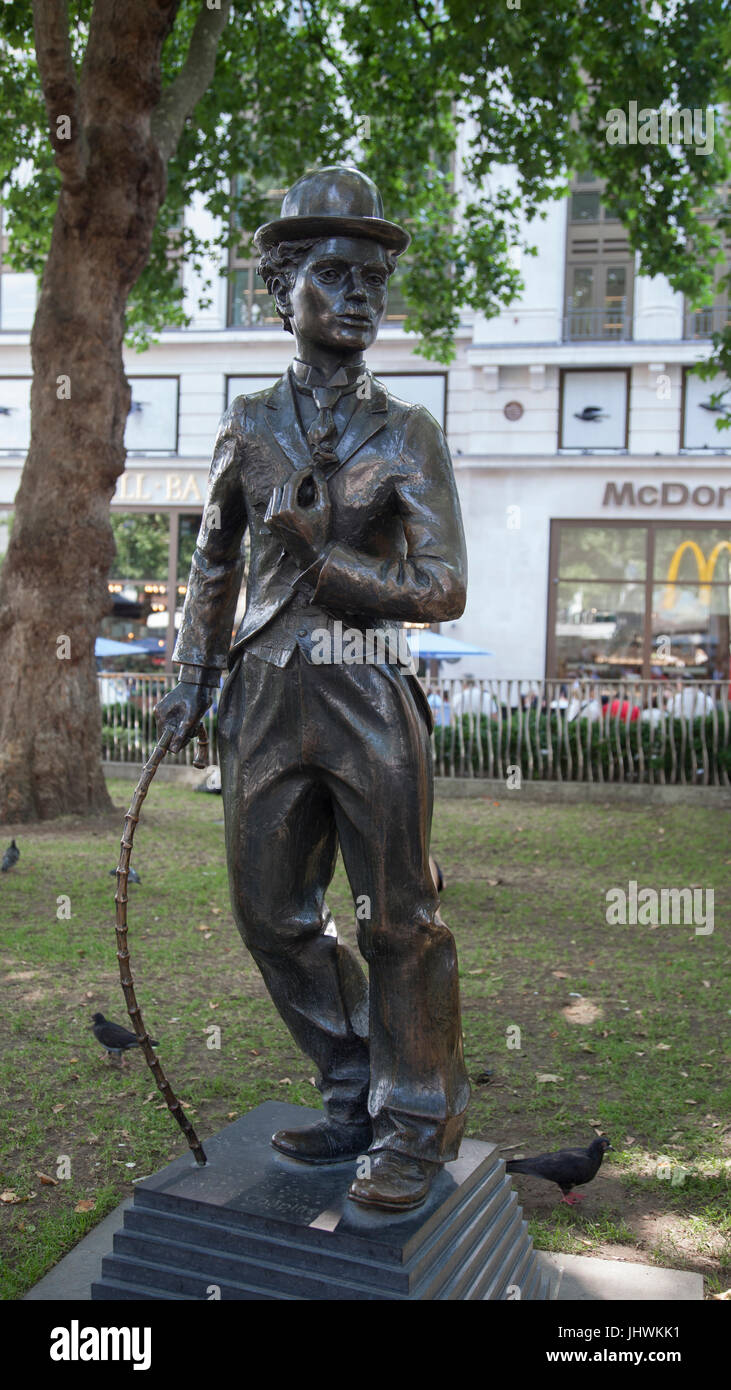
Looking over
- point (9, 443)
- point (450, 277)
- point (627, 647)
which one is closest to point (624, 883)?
point (450, 277)

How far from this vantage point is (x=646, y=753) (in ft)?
50.9

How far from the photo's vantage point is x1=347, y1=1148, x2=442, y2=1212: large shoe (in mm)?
3025

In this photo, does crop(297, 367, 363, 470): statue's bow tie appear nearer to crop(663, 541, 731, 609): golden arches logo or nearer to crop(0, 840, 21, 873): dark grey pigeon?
crop(0, 840, 21, 873): dark grey pigeon

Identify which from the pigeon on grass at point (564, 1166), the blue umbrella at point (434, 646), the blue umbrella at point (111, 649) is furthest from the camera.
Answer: the blue umbrella at point (111, 649)

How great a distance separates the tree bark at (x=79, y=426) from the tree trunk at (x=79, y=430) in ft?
0.04

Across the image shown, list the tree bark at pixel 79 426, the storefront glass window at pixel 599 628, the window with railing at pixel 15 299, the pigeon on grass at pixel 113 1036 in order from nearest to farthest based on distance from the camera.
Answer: the pigeon on grass at pixel 113 1036
the tree bark at pixel 79 426
the storefront glass window at pixel 599 628
the window with railing at pixel 15 299

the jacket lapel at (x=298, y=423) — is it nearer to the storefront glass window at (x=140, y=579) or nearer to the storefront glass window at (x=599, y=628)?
the storefront glass window at (x=599, y=628)

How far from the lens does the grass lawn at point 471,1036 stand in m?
4.48

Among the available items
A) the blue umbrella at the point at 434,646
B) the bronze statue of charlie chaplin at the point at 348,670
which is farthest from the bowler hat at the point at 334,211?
the blue umbrella at the point at 434,646

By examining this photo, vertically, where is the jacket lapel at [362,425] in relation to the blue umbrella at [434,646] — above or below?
above

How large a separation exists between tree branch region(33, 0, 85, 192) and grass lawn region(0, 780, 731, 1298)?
237 inches

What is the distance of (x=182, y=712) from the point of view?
136 inches

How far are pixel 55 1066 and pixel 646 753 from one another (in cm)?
1112

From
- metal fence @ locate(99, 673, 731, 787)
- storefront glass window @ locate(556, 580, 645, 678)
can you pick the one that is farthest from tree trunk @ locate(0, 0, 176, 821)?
storefront glass window @ locate(556, 580, 645, 678)
